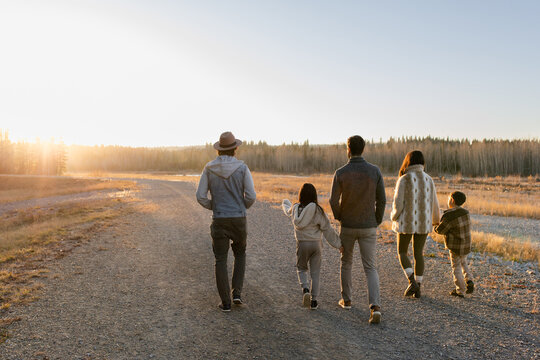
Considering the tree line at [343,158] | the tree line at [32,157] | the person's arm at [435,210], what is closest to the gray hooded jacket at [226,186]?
the person's arm at [435,210]

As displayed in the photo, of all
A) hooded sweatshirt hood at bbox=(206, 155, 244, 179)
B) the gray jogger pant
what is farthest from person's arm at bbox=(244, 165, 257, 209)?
the gray jogger pant

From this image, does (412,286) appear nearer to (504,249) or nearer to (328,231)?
(328,231)

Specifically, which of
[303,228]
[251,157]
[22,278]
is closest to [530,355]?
[303,228]

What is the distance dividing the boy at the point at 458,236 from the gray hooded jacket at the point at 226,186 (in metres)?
3.77

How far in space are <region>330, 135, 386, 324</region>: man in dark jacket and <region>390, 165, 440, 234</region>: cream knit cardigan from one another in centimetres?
84

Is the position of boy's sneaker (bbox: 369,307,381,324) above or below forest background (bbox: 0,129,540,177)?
below

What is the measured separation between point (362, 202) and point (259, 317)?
2.41 metres

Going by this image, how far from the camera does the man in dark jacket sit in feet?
17.6

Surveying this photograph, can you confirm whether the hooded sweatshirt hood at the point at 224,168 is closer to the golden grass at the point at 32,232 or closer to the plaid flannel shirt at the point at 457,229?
the plaid flannel shirt at the point at 457,229

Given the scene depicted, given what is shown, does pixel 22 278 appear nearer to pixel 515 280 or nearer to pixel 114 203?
pixel 515 280

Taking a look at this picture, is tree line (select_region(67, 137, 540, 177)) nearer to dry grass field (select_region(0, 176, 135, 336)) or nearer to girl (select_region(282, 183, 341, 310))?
dry grass field (select_region(0, 176, 135, 336))

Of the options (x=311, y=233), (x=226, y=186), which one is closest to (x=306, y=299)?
(x=311, y=233)

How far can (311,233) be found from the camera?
569 centimetres

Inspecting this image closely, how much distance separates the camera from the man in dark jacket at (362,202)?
17.6 feet
